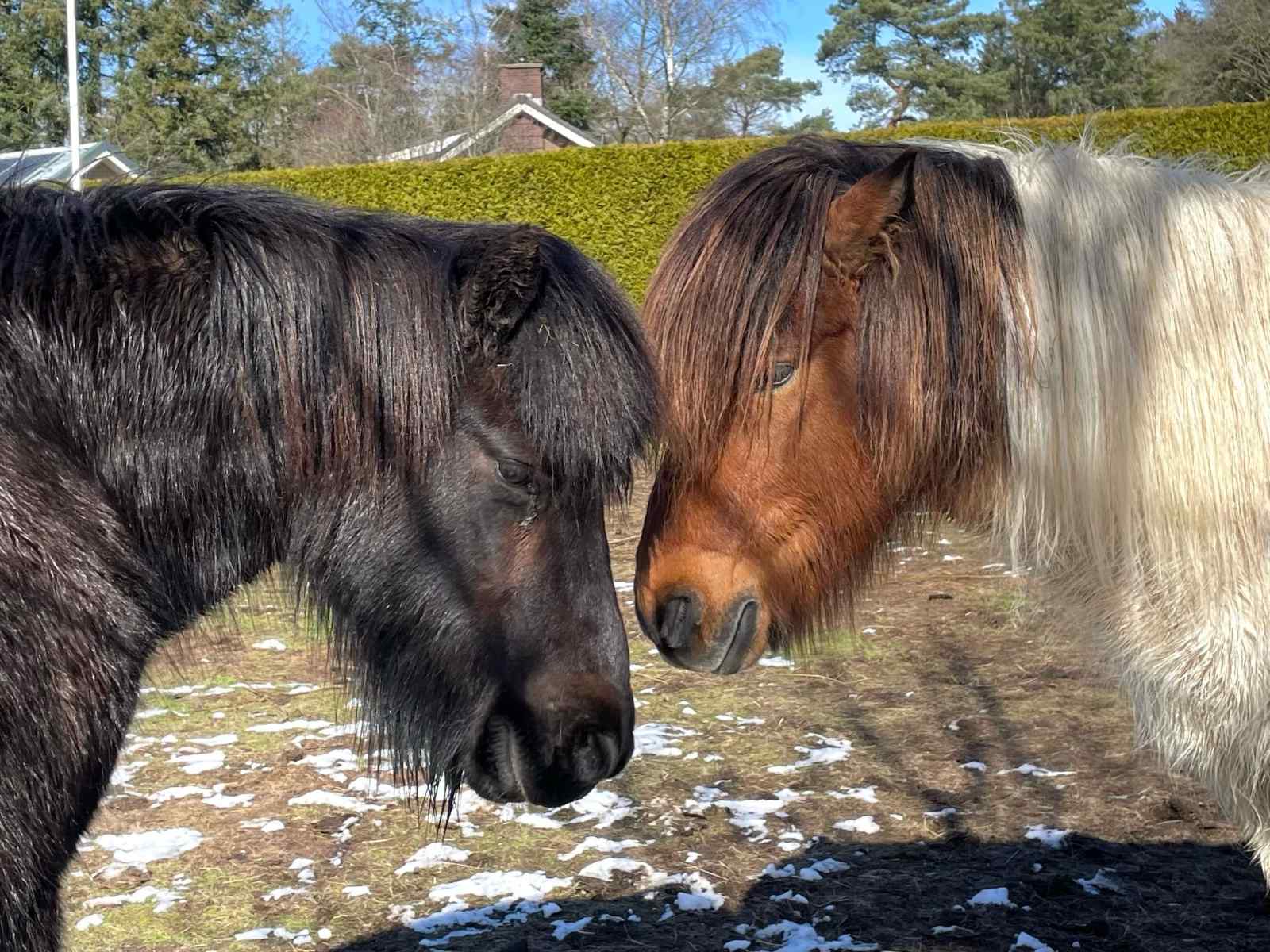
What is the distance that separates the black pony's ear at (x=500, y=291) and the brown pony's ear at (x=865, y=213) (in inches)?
30.4

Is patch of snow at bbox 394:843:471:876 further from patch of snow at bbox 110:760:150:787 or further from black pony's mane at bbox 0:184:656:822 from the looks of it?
black pony's mane at bbox 0:184:656:822

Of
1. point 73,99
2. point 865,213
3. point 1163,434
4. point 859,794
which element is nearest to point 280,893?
point 859,794

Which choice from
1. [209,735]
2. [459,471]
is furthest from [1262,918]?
[209,735]

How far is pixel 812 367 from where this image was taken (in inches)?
95.4

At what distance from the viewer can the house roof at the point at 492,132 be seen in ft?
91.7

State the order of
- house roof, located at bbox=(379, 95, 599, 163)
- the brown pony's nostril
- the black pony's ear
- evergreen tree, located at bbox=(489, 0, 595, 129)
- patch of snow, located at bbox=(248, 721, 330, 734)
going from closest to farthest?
the black pony's ear → the brown pony's nostril → patch of snow, located at bbox=(248, 721, 330, 734) → house roof, located at bbox=(379, 95, 599, 163) → evergreen tree, located at bbox=(489, 0, 595, 129)

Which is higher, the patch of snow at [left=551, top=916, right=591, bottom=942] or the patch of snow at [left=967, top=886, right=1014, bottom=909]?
the patch of snow at [left=551, top=916, right=591, bottom=942]

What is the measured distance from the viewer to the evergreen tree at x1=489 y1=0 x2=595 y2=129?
35.1 meters

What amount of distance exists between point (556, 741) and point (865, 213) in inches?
51.7

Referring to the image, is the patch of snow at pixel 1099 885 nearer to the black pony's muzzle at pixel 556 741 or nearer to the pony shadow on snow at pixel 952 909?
the pony shadow on snow at pixel 952 909

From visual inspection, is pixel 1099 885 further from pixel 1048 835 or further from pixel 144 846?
pixel 144 846

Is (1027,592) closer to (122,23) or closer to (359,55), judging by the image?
(122,23)

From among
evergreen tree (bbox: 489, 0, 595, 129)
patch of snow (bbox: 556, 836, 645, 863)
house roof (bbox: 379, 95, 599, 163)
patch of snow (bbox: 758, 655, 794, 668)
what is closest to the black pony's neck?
patch of snow (bbox: 556, 836, 645, 863)

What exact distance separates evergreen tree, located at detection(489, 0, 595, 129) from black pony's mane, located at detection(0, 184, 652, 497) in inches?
1378
